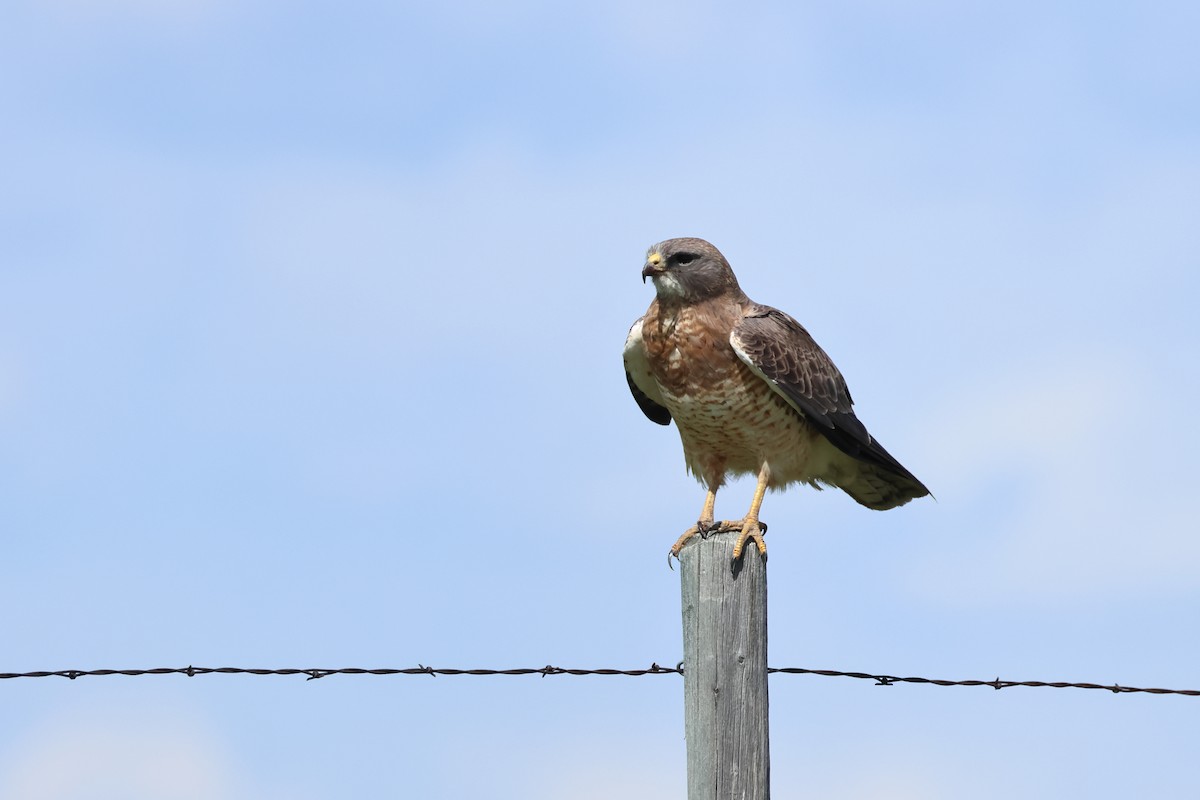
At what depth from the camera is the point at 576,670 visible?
4613mm

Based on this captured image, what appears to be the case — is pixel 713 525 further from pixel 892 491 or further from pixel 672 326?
pixel 892 491

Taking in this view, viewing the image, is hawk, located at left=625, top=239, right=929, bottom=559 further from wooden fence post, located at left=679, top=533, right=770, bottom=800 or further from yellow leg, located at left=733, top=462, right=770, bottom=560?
wooden fence post, located at left=679, top=533, right=770, bottom=800

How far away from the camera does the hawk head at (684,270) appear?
639 centimetres

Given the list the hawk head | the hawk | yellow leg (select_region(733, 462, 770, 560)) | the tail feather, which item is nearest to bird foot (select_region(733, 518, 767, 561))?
yellow leg (select_region(733, 462, 770, 560))

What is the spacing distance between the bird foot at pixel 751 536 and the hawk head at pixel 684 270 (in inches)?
55.0

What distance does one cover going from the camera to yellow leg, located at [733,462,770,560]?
425 centimetres

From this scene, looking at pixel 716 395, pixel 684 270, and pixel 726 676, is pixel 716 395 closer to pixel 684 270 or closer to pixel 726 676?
pixel 684 270

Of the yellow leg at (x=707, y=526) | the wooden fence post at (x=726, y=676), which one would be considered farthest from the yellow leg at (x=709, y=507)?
the wooden fence post at (x=726, y=676)

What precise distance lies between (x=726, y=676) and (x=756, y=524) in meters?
0.97

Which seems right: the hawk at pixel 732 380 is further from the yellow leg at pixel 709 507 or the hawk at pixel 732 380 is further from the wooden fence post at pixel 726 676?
the wooden fence post at pixel 726 676

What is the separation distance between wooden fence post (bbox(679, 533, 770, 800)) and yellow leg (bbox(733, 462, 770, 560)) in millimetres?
28

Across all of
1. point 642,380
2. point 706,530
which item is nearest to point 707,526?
point 706,530

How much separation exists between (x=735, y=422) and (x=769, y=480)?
0.32m

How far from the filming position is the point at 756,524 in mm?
5004
